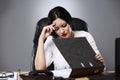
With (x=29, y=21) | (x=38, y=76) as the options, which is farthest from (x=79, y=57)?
(x=29, y=21)

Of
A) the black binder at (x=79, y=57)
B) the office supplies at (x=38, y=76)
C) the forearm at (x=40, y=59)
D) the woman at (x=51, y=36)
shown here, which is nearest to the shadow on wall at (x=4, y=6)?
the woman at (x=51, y=36)

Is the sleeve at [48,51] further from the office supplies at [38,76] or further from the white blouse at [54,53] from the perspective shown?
the office supplies at [38,76]

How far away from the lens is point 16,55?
9.61ft

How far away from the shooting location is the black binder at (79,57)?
4.97 ft

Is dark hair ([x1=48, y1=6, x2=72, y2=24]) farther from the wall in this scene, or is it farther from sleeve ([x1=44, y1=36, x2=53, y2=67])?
the wall

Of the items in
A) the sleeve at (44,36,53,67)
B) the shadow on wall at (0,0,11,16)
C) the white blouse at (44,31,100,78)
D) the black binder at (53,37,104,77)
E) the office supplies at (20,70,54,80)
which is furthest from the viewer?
the shadow on wall at (0,0,11,16)

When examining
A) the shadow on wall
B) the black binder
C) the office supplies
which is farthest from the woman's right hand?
the shadow on wall

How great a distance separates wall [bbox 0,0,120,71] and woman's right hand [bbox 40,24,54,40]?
0.82 metres

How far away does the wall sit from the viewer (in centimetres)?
290

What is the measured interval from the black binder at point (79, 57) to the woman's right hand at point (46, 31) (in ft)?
1.45

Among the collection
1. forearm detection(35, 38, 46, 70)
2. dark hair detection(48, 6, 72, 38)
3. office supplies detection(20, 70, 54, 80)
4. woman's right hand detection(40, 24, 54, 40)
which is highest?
dark hair detection(48, 6, 72, 38)

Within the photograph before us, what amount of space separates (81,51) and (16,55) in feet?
4.85

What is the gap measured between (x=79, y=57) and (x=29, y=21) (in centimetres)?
148

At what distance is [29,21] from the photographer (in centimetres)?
291
